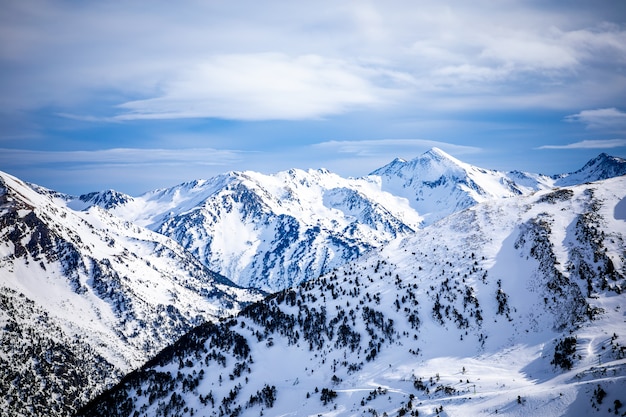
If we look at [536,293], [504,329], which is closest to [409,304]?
[504,329]

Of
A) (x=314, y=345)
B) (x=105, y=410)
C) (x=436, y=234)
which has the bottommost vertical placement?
(x=105, y=410)

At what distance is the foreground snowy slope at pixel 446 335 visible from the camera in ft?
320

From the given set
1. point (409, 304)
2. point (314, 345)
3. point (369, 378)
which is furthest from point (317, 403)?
point (409, 304)

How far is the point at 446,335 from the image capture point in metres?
132

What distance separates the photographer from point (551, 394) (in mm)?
78688

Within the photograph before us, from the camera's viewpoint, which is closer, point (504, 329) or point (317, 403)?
point (317, 403)

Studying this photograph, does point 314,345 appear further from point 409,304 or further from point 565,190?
point 565,190

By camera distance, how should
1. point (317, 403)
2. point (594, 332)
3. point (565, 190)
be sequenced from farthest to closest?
1. point (565, 190)
2. point (317, 403)
3. point (594, 332)

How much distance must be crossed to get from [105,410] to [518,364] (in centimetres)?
15040

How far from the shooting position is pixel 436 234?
193375 millimetres

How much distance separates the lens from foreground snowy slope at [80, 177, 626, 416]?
9756cm

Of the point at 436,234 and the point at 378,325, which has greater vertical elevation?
the point at 436,234

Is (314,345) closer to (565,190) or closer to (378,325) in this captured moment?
(378,325)

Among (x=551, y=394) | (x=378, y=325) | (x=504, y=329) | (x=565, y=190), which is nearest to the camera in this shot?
(x=551, y=394)
